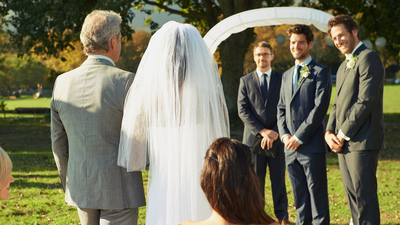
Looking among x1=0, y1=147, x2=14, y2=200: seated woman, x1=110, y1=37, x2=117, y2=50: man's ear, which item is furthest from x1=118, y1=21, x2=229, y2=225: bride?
x1=0, y1=147, x2=14, y2=200: seated woman

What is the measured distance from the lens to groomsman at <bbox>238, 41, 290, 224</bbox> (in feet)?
21.2

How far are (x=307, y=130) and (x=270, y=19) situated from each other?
2.49 metres

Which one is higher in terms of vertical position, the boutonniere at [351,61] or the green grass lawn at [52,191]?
the boutonniere at [351,61]

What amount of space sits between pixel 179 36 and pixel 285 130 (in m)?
2.87

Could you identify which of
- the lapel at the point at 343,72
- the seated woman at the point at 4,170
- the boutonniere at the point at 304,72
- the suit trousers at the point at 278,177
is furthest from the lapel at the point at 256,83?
the seated woman at the point at 4,170

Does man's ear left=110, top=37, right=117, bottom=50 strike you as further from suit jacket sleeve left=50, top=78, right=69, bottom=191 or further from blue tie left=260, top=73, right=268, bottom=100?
blue tie left=260, top=73, right=268, bottom=100

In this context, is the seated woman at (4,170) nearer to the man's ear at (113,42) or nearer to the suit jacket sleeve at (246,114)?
the man's ear at (113,42)

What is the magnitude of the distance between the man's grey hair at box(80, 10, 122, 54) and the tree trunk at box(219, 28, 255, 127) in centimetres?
1483

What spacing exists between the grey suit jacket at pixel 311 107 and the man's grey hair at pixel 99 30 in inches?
112

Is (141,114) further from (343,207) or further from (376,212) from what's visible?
(343,207)

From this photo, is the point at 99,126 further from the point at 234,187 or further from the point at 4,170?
the point at 234,187

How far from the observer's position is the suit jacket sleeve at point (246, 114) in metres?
6.48

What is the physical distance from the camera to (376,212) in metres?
4.80

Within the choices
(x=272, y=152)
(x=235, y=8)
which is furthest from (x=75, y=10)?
(x=272, y=152)
